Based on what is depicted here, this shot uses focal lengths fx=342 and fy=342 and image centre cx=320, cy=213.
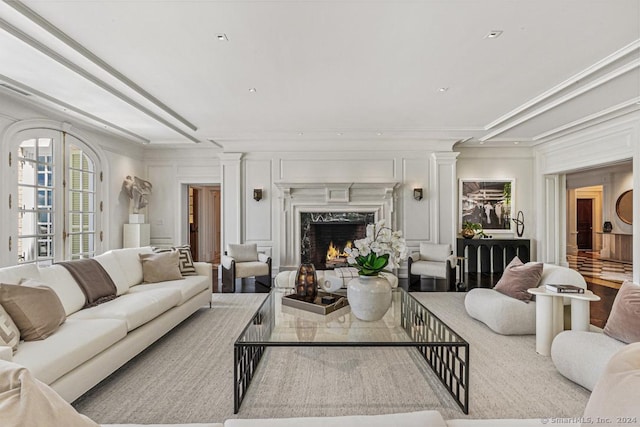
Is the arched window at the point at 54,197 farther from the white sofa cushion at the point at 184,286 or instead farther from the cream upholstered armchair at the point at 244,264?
the cream upholstered armchair at the point at 244,264

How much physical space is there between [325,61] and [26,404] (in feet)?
9.94

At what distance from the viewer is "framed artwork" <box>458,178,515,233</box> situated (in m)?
6.79

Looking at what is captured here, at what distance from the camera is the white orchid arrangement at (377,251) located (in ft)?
8.74

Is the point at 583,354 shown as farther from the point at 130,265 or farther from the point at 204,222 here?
the point at 204,222

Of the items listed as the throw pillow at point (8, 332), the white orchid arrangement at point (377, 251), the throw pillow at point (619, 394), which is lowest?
the throw pillow at point (8, 332)

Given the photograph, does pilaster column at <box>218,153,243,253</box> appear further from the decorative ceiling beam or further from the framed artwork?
the framed artwork

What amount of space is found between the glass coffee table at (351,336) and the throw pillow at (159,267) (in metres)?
1.51

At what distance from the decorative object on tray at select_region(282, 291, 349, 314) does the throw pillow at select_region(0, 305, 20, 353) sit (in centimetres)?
177

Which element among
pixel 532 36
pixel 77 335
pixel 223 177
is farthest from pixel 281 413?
pixel 223 177

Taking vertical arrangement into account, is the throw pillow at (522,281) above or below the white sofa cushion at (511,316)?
above

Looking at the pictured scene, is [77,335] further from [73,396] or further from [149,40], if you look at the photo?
[149,40]

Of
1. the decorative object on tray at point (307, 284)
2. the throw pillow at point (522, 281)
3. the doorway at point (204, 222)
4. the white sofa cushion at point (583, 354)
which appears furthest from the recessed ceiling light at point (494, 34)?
the doorway at point (204, 222)

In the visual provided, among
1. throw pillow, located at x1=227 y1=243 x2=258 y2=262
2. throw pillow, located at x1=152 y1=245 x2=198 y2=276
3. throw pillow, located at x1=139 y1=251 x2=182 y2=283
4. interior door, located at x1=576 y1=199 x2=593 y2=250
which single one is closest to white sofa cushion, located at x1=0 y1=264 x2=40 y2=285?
throw pillow, located at x1=139 y1=251 x2=182 y2=283

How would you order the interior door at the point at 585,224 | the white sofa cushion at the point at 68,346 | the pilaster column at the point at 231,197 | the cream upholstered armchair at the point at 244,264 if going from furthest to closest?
1. the interior door at the point at 585,224
2. the pilaster column at the point at 231,197
3. the cream upholstered armchair at the point at 244,264
4. the white sofa cushion at the point at 68,346
